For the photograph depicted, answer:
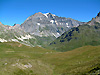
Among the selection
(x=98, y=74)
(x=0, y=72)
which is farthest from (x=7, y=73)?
(x=98, y=74)

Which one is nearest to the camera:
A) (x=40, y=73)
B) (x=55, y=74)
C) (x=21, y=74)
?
(x=21, y=74)

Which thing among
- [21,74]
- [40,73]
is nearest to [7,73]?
[21,74]

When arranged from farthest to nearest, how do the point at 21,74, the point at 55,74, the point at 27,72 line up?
the point at 55,74
the point at 27,72
the point at 21,74

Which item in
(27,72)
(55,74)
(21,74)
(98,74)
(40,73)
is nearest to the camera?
(98,74)

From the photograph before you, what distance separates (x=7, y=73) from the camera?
76.5 metres

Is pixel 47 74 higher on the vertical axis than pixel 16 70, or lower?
lower

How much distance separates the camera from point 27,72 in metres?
88.6

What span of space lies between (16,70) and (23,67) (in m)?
9.14

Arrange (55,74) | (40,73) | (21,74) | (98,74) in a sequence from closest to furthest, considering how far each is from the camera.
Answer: (98,74), (21,74), (40,73), (55,74)

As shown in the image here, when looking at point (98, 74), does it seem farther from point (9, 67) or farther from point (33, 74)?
point (9, 67)

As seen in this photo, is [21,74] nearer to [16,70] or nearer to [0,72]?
[16,70]

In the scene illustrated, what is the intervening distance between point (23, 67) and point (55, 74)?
92.2ft

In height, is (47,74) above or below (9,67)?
below

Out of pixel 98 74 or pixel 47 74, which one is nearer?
pixel 98 74
